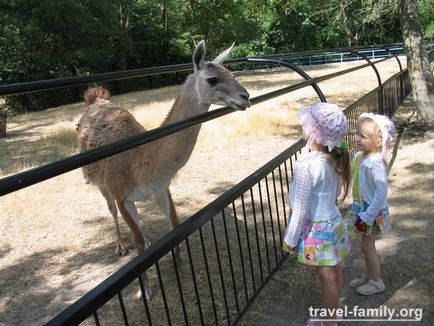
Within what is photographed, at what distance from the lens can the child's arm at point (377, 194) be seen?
2965mm

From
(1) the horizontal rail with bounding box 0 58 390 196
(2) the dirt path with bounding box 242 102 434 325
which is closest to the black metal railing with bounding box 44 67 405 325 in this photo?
(2) the dirt path with bounding box 242 102 434 325

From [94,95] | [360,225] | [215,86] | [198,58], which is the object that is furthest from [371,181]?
[94,95]

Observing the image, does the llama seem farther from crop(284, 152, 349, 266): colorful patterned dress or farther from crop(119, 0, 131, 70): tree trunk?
crop(119, 0, 131, 70): tree trunk

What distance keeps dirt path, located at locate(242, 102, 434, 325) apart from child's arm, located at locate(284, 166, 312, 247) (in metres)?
0.92

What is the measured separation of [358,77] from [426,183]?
47.4 feet

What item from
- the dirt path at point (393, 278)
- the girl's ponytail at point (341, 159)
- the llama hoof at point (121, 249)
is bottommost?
the dirt path at point (393, 278)

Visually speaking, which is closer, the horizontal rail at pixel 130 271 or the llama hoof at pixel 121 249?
the horizontal rail at pixel 130 271

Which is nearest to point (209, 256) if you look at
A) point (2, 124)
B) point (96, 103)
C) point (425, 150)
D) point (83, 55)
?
point (96, 103)

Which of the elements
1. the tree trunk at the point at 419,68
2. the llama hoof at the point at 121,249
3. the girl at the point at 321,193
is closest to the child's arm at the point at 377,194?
the girl at the point at 321,193

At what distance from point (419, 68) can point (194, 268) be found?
6321 millimetres

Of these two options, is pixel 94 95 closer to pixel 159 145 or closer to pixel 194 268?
pixel 159 145

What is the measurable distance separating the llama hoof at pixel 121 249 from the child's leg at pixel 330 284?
2424mm

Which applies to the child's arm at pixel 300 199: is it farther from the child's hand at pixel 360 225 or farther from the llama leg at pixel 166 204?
the llama leg at pixel 166 204

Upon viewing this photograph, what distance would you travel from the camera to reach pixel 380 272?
3.49 m
